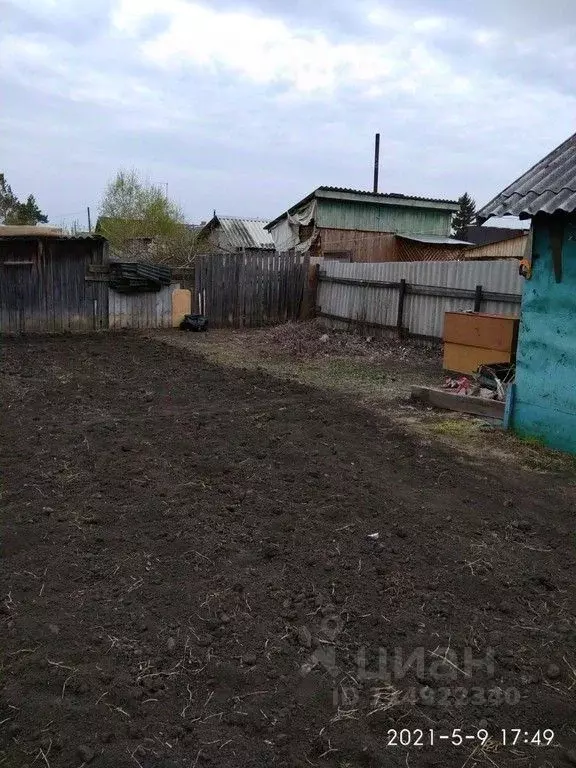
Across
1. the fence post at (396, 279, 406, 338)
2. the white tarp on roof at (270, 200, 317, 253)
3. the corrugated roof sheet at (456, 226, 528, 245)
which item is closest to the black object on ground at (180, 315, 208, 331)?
the fence post at (396, 279, 406, 338)

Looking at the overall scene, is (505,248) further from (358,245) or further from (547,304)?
(547,304)

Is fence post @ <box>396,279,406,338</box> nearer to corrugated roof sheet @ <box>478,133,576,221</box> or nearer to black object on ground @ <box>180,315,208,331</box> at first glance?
black object on ground @ <box>180,315,208,331</box>

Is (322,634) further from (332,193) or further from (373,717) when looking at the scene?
(332,193)

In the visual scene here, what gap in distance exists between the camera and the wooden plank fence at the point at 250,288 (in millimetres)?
15273

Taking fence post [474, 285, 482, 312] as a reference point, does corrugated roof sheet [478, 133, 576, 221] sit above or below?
above

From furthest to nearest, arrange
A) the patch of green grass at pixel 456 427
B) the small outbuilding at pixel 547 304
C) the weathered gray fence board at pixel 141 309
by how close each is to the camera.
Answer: the weathered gray fence board at pixel 141 309, the patch of green grass at pixel 456 427, the small outbuilding at pixel 547 304

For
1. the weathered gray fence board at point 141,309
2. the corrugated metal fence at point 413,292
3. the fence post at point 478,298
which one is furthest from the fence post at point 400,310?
the weathered gray fence board at point 141,309

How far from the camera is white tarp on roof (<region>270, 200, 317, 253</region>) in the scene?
67.3ft

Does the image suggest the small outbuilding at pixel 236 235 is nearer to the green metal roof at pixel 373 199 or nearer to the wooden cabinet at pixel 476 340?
the green metal roof at pixel 373 199

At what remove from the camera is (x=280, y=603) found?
3191 mm

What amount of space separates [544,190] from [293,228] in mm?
16550

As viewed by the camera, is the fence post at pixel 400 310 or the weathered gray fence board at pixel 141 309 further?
the weathered gray fence board at pixel 141 309

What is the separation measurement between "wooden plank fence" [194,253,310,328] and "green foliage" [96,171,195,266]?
15.8 ft

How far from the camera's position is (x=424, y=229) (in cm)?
2269
